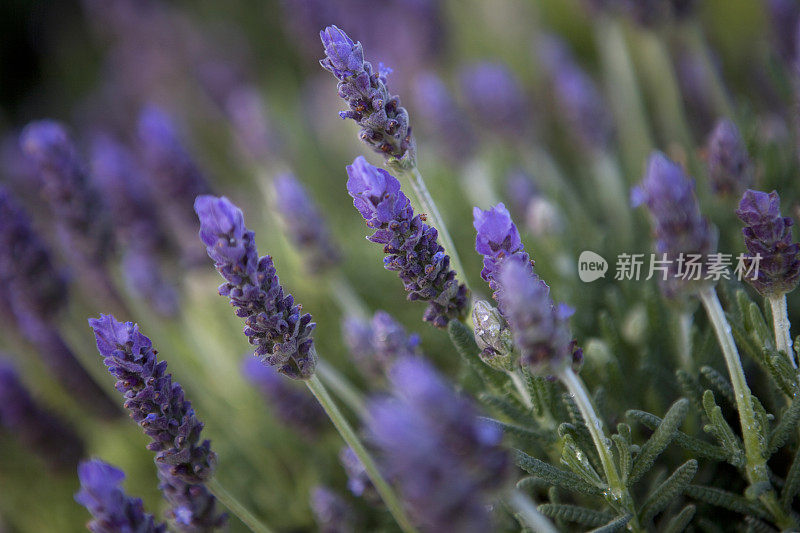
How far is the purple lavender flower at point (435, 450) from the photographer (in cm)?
81

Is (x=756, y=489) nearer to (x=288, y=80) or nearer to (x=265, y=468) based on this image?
(x=265, y=468)

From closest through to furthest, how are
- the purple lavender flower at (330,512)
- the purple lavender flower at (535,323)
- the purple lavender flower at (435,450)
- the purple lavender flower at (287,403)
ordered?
1. the purple lavender flower at (435,450)
2. the purple lavender flower at (535,323)
3. the purple lavender flower at (330,512)
4. the purple lavender flower at (287,403)

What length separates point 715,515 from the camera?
5.03 ft

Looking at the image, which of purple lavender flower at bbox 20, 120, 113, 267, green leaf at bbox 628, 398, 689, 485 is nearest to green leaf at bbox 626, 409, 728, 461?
green leaf at bbox 628, 398, 689, 485

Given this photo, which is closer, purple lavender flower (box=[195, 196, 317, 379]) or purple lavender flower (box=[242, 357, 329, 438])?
purple lavender flower (box=[195, 196, 317, 379])

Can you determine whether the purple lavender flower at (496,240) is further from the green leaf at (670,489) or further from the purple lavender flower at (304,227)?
the purple lavender flower at (304,227)

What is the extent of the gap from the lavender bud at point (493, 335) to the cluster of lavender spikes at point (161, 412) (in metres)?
0.61

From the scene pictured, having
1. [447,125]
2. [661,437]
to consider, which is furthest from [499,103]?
[661,437]

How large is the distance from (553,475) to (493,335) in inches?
12.6

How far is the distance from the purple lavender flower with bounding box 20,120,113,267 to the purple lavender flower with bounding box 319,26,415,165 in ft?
4.14

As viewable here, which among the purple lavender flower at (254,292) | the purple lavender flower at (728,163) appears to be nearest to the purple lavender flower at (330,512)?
the purple lavender flower at (254,292)

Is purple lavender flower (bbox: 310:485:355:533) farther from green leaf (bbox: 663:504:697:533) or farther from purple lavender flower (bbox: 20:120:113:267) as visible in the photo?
purple lavender flower (bbox: 20:120:113:267)

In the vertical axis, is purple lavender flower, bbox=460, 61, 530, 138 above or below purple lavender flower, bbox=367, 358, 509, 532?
above

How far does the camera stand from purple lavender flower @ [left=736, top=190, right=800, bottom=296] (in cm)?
123
